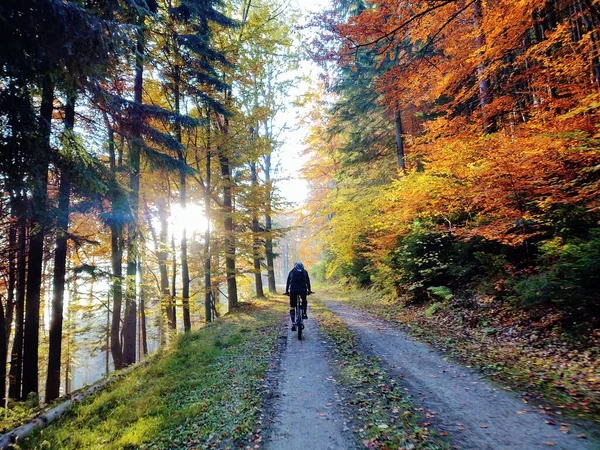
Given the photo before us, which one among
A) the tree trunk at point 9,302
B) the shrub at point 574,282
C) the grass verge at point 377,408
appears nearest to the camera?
the grass verge at point 377,408

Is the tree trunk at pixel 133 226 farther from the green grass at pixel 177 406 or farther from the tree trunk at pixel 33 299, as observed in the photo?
the green grass at pixel 177 406

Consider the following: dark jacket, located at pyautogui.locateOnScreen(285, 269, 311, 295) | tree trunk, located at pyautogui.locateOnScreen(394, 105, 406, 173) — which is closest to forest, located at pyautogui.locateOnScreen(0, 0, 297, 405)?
dark jacket, located at pyautogui.locateOnScreen(285, 269, 311, 295)

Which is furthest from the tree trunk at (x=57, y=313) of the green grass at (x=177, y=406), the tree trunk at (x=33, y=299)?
the green grass at (x=177, y=406)

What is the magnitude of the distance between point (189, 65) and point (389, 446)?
13.1m

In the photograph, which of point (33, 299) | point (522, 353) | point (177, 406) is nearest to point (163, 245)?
point (33, 299)

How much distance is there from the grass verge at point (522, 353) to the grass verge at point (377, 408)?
1666 millimetres

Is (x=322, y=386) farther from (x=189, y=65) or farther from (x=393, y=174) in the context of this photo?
(x=393, y=174)

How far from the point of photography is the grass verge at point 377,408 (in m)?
3.44

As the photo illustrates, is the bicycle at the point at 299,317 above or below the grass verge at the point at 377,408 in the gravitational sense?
above

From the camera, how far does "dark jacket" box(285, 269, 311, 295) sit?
8539mm

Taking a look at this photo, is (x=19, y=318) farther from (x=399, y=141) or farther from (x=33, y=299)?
(x=399, y=141)

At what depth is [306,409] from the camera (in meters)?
4.38

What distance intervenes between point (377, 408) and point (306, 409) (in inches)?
39.5

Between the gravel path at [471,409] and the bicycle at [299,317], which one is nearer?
the gravel path at [471,409]
